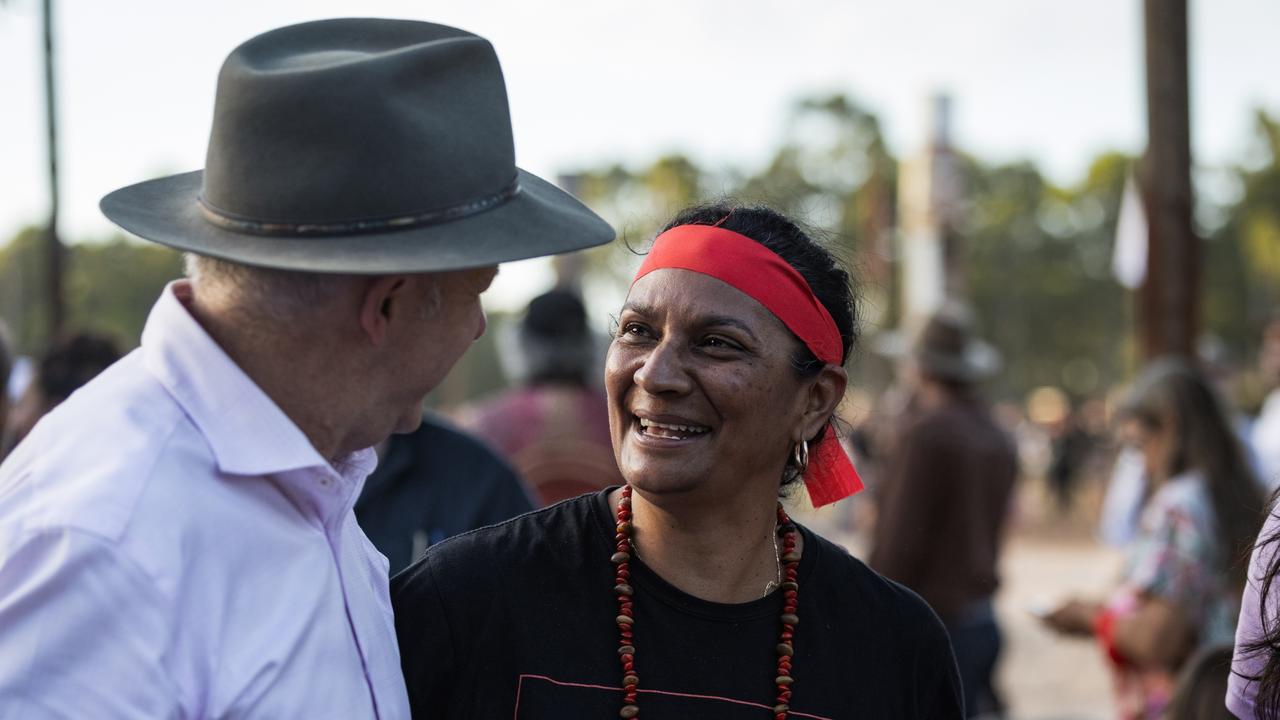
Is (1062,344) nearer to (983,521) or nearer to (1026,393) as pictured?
(1026,393)

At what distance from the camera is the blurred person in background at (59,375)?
12.3ft

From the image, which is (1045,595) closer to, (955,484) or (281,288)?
(955,484)

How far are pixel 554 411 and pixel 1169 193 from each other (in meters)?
4.78

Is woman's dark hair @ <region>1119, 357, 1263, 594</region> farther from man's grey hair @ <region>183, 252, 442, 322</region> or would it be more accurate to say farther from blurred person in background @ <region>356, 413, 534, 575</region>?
man's grey hair @ <region>183, 252, 442, 322</region>

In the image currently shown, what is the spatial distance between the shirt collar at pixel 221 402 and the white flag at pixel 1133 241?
701 cm

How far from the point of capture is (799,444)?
253cm

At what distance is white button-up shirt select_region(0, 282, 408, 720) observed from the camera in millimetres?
1462

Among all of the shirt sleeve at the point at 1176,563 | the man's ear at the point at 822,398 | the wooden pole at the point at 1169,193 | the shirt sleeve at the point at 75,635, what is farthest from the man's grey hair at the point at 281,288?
the wooden pole at the point at 1169,193

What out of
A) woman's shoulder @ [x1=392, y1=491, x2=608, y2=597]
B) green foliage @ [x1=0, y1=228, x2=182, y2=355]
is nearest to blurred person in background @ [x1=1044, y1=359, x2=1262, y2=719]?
woman's shoulder @ [x1=392, y1=491, x2=608, y2=597]

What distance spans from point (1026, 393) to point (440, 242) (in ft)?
216

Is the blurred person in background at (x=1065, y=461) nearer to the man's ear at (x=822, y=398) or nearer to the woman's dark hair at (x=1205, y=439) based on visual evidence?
the woman's dark hair at (x=1205, y=439)

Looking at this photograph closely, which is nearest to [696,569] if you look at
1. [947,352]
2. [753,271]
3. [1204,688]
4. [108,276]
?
[753,271]

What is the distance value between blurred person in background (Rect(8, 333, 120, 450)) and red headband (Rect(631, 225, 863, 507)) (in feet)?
6.87

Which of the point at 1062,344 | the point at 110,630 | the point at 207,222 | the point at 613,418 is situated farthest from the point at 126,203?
the point at 1062,344
